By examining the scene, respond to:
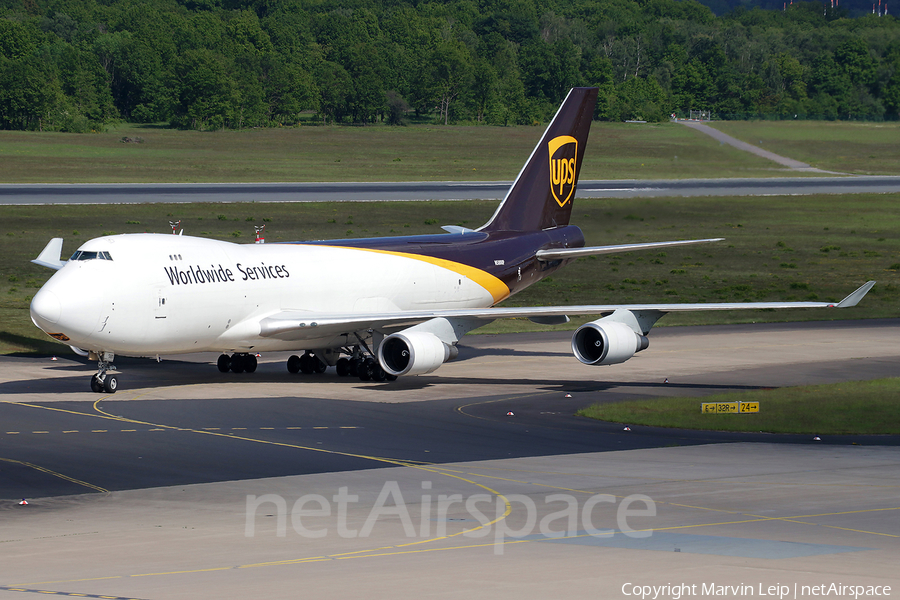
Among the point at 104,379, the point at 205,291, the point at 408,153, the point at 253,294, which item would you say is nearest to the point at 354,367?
the point at 253,294

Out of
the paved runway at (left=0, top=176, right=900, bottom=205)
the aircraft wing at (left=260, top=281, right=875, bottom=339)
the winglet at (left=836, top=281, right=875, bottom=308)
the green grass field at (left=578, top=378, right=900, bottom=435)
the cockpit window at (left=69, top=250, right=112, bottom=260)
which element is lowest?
the green grass field at (left=578, top=378, right=900, bottom=435)

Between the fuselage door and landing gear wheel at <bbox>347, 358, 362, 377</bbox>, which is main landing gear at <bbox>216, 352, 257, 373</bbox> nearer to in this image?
landing gear wheel at <bbox>347, 358, 362, 377</bbox>

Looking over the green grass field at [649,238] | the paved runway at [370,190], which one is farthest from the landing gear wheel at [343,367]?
the paved runway at [370,190]

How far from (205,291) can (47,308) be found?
5.12 meters

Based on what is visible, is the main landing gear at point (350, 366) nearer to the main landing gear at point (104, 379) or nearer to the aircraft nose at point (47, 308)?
the main landing gear at point (104, 379)

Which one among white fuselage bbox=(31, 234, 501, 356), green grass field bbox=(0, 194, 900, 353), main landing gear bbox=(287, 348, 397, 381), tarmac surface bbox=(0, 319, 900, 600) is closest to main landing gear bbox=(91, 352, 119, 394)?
tarmac surface bbox=(0, 319, 900, 600)

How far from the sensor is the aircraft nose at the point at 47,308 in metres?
35.5

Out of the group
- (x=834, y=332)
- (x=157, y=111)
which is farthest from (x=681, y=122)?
(x=157, y=111)

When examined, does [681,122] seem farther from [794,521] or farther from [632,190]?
[794,521]

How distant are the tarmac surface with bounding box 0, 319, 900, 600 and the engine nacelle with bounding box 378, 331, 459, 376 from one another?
2.70 ft

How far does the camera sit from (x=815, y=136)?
100875 millimetres

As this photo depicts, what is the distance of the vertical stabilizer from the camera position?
5134 centimetres

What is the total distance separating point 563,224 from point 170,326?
69.3 ft

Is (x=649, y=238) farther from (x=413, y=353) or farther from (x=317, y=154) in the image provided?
(x=317, y=154)
